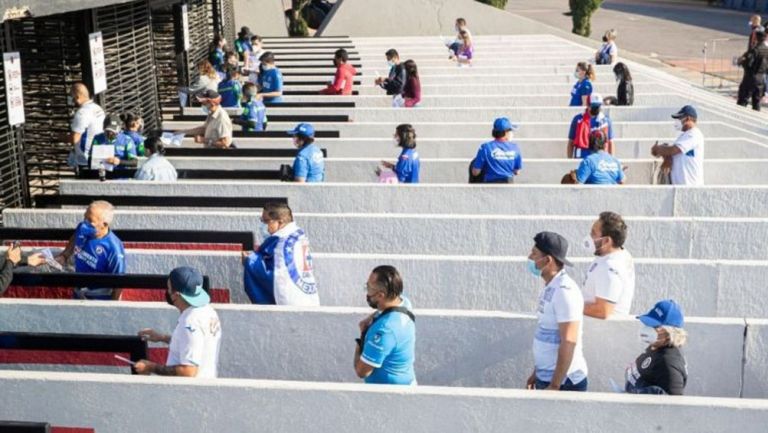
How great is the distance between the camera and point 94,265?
307 inches

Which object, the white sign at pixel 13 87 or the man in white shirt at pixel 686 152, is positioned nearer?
the white sign at pixel 13 87

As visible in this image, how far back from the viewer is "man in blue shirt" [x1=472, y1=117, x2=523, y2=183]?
34.8 feet

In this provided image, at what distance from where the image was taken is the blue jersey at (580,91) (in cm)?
1596

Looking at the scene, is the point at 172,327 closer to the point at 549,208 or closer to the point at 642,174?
the point at 549,208

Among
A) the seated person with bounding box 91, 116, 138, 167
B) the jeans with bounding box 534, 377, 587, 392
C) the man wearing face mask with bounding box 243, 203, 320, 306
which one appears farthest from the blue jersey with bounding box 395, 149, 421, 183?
the jeans with bounding box 534, 377, 587, 392

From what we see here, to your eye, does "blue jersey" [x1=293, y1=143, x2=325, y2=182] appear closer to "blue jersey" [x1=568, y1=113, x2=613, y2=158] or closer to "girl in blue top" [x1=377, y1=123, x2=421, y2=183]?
"girl in blue top" [x1=377, y1=123, x2=421, y2=183]

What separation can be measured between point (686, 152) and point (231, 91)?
7.32 m

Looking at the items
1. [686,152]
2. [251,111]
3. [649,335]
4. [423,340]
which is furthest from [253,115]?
[649,335]

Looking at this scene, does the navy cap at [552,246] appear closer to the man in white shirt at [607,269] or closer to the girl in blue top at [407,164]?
the man in white shirt at [607,269]

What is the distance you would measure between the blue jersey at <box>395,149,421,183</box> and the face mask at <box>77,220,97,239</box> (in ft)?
13.1

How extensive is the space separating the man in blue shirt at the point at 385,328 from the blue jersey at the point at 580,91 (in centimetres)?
1074

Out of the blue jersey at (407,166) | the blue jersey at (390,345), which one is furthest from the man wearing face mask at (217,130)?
the blue jersey at (390,345)

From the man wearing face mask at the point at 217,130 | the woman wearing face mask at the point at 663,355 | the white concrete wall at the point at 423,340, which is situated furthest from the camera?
the man wearing face mask at the point at 217,130

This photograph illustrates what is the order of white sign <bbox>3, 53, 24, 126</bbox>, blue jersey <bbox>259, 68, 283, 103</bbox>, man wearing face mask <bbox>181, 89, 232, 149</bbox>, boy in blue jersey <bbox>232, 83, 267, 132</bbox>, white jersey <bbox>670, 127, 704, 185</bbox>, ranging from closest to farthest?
white sign <bbox>3, 53, 24, 126</bbox> < white jersey <bbox>670, 127, 704, 185</bbox> < man wearing face mask <bbox>181, 89, 232, 149</bbox> < boy in blue jersey <bbox>232, 83, 267, 132</bbox> < blue jersey <bbox>259, 68, 283, 103</bbox>
